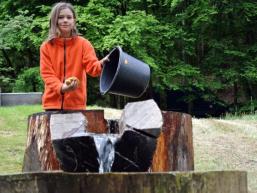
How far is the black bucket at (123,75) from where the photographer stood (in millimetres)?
3572

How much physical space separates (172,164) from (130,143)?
0.90 metres

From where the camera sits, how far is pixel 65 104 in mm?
3994

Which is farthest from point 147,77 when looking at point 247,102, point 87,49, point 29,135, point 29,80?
point 247,102

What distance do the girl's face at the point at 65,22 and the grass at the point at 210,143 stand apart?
8.19ft

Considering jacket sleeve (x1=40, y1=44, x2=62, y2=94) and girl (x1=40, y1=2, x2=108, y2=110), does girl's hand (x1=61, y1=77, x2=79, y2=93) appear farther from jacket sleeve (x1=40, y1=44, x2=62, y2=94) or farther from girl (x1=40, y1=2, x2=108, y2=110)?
girl (x1=40, y1=2, x2=108, y2=110)

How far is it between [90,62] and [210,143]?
467cm

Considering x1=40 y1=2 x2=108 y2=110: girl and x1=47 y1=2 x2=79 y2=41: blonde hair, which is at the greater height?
x1=47 y1=2 x2=79 y2=41: blonde hair

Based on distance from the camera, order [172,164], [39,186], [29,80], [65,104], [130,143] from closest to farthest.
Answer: [39,186] < [130,143] < [172,164] < [65,104] < [29,80]

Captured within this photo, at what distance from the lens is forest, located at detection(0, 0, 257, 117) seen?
1636 cm

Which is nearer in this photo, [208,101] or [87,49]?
[87,49]

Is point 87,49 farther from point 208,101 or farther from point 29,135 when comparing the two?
point 208,101

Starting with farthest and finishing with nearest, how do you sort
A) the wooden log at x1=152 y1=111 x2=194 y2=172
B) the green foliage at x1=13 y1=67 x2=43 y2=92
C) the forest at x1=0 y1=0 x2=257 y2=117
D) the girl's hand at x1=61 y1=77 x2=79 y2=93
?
the green foliage at x1=13 y1=67 x2=43 y2=92, the forest at x1=0 y1=0 x2=257 y2=117, the wooden log at x1=152 y1=111 x2=194 y2=172, the girl's hand at x1=61 y1=77 x2=79 y2=93

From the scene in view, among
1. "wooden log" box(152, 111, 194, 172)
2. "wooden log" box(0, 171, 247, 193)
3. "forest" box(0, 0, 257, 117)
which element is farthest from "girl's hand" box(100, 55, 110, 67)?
"forest" box(0, 0, 257, 117)

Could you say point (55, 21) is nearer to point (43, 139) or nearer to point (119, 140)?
point (43, 139)
